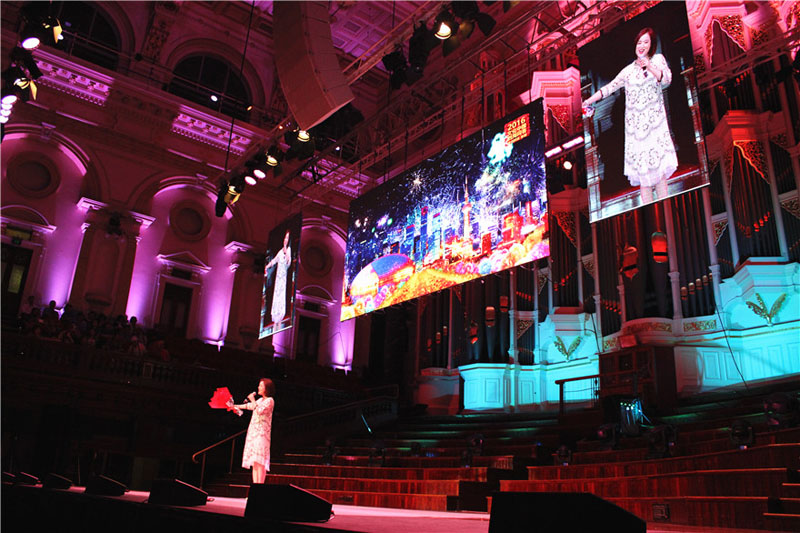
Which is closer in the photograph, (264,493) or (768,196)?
(264,493)

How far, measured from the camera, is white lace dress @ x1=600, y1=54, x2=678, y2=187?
782cm

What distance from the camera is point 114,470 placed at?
10.8m

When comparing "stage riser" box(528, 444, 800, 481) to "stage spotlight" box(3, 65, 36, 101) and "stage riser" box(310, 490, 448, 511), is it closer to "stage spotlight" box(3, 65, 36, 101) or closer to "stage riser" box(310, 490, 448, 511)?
"stage riser" box(310, 490, 448, 511)

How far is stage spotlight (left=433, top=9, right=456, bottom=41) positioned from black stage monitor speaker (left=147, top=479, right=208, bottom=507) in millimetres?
7392

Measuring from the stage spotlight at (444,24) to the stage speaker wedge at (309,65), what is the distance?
2.36 metres

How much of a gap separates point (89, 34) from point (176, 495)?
1494cm

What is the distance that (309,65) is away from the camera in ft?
23.5

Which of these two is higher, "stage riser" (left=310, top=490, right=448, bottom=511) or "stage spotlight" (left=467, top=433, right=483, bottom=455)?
"stage spotlight" (left=467, top=433, right=483, bottom=455)

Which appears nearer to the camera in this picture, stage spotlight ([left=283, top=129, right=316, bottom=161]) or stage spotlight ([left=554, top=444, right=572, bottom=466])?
stage spotlight ([left=554, top=444, right=572, bottom=466])

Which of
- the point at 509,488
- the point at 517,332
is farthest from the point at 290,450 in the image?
the point at 509,488

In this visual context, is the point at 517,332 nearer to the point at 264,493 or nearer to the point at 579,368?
the point at 579,368

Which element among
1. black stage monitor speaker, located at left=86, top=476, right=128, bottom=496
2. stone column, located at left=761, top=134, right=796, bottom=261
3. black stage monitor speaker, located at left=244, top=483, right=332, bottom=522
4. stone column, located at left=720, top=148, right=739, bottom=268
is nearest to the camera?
black stage monitor speaker, located at left=244, top=483, right=332, bottom=522

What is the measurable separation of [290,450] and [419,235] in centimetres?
476

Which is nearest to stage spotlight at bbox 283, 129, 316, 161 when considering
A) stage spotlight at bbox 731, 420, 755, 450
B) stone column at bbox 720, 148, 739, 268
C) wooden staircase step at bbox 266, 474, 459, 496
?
wooden staircase step at bbox 266, 474, 459, 496
